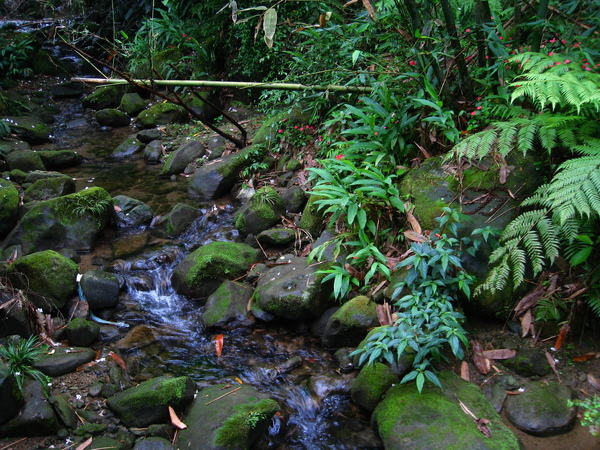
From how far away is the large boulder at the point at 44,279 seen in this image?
4449 millimetres

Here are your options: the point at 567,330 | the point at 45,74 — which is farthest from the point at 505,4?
the point at 45,74

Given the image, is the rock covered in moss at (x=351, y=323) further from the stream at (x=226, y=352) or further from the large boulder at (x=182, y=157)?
the large boulder at (x=182, y=157)

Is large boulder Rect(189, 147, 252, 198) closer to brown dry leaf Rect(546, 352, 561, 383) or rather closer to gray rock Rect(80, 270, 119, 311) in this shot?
gray rock Rect(80, 270, 119, 311)

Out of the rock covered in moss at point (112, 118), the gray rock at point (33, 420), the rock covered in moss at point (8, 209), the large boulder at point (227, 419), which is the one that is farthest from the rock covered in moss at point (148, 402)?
the rock covered in moss at point (112, 118)

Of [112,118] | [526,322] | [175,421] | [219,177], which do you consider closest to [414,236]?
[526,322]

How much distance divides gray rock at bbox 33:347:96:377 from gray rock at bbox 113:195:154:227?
8.98 ft

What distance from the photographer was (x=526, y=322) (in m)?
3.48

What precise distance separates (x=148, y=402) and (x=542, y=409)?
8.77 ft

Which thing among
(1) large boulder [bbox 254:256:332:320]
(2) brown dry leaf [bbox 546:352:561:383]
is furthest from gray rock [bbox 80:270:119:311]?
(2) brown dry leaf [bbox 546:352:561:383]

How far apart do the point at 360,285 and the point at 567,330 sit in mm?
1676

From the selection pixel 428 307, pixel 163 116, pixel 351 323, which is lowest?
pixel 351 323

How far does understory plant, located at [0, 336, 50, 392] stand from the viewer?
3143 mm

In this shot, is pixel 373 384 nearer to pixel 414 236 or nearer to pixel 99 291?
pixel 414 236

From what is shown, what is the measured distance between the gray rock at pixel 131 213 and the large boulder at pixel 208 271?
163 cm
